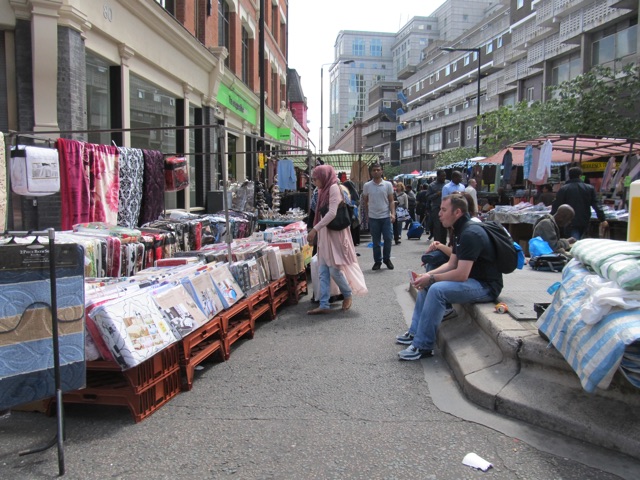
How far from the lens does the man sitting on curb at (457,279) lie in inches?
180

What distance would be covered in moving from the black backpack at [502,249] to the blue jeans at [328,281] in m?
2.24

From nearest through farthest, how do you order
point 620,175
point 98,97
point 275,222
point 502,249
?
point 502,249 < point 98,97 < point 275,222 < point 620,175

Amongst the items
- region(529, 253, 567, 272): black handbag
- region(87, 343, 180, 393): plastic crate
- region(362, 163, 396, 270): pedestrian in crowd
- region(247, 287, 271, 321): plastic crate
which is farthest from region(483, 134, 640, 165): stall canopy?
region(87, 343, 180, 393): plastic crate

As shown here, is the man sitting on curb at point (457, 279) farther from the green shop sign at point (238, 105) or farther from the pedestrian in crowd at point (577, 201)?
the green shop sign at point (238, 105)

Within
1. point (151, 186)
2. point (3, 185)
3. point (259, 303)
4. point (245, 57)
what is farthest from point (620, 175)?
point (245, 57)

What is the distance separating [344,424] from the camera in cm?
346

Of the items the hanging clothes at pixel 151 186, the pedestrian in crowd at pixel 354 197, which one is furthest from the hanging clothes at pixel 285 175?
the hanging clothes at pixel 151 186

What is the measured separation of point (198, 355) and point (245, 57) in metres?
18.6

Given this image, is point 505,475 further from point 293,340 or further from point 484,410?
point 293,340

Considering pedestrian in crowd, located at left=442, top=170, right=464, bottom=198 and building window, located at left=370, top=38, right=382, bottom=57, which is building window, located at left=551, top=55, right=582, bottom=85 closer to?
pedestrian in crowd, located at left=442, top=170, right=464, bottom=198

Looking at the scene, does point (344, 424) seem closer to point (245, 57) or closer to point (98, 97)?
point (98, 97)

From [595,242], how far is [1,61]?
24.7 feet

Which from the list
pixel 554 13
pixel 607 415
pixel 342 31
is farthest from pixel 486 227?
pixel 342 31

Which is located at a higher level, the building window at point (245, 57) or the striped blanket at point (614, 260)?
the building window at point (245, 57)
